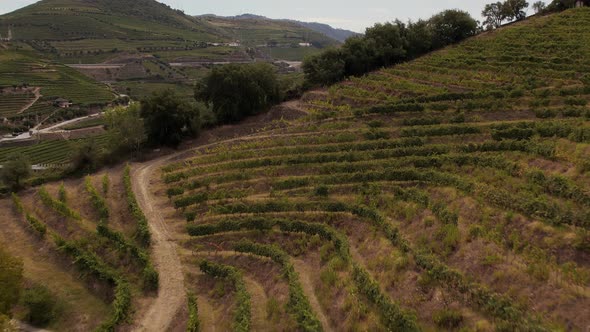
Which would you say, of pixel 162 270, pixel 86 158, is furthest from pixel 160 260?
pixel 86 158

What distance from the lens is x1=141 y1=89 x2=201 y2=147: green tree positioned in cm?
4675

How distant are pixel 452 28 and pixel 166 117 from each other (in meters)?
45.6

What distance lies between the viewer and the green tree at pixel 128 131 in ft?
148

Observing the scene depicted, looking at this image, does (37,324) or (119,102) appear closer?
(37,324)

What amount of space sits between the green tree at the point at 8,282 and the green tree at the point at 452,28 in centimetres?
5938

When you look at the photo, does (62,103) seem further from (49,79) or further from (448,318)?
(448,318)

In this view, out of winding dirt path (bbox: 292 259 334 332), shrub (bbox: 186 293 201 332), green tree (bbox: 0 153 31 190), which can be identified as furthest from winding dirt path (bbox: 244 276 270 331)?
green tree (bbox: 0 153 31 190)

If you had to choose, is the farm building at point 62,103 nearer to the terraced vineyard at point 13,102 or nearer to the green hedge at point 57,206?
the terraced vineyard at point 13,102

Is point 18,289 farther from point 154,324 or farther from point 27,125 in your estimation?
point 27,125

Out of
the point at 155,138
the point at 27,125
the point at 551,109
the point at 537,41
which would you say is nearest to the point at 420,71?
the point at 537,41

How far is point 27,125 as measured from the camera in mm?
98875

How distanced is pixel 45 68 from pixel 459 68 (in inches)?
5051

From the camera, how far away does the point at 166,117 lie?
46.9 m

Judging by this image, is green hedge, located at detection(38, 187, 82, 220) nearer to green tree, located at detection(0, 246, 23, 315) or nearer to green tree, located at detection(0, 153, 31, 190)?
green tree, located at detection(0, 153, 31, 190)
